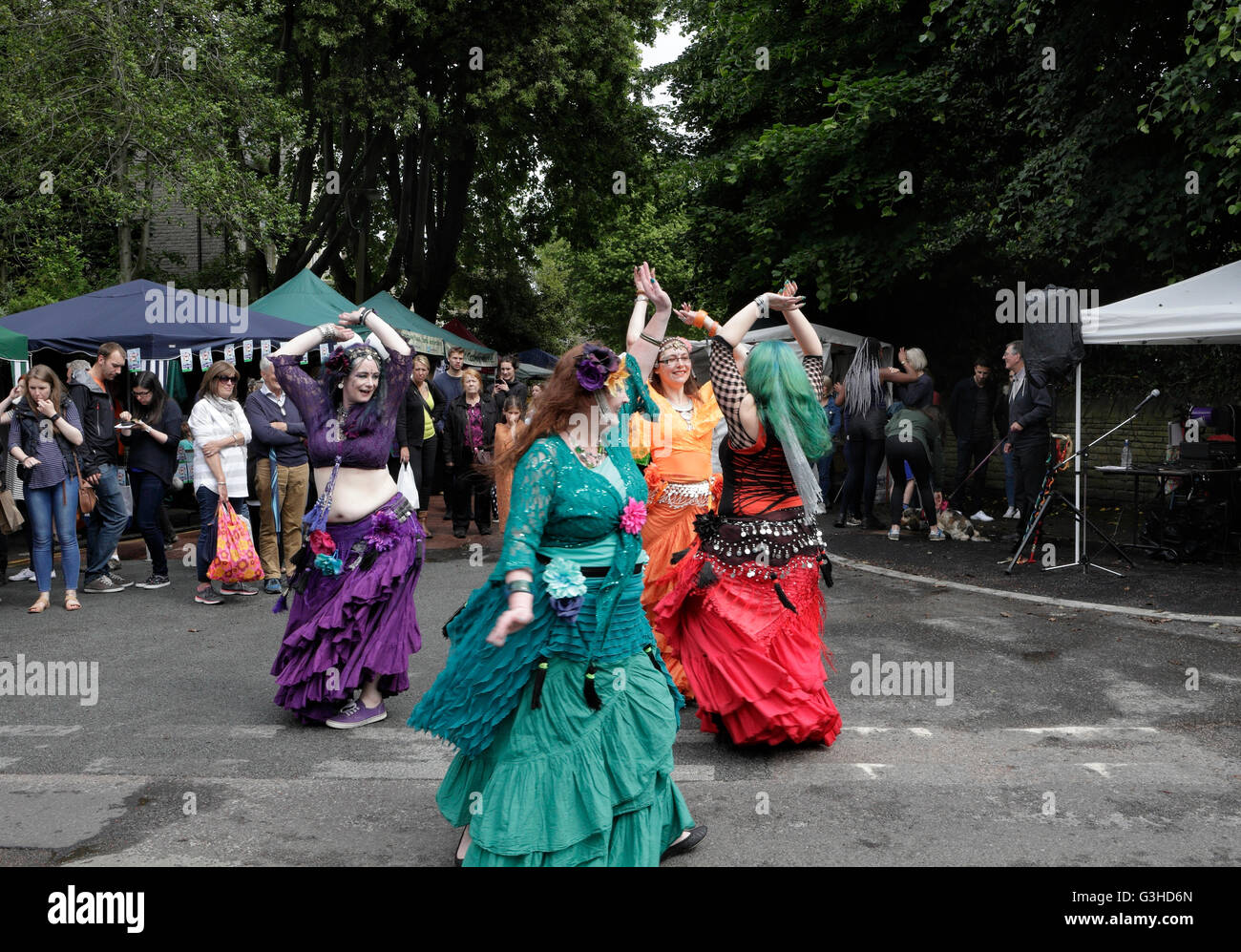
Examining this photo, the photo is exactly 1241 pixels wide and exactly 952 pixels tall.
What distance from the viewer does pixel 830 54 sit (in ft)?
56.6

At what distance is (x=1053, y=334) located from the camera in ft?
32.6

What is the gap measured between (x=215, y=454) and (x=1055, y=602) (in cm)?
705

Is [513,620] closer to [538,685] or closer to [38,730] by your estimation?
[538,685]

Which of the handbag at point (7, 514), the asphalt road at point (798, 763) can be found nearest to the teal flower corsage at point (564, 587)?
the asphalt road at point (798, 763)

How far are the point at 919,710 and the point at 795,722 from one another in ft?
4.19

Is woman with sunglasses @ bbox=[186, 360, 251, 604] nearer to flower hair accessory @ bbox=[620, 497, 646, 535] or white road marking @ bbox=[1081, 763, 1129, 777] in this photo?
flower hair accessory @ bbox=[620, 497, 646, 535]

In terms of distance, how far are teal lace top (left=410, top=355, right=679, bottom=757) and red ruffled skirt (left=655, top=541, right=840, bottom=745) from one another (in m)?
1.38

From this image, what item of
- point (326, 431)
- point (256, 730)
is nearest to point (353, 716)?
point (256, 730)

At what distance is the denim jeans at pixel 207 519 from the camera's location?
9008 millimetres

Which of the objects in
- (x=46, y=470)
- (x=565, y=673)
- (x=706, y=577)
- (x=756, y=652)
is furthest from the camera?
(x=46, y=470)

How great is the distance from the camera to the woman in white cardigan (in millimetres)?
8859

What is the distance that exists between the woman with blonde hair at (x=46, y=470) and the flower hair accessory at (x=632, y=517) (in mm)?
6675

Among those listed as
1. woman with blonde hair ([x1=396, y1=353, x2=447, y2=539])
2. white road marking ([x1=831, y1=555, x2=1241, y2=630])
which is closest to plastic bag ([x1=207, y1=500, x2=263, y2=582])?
woman with blonde hair ([x1=396, y1=353, x2=447, y2=539])
